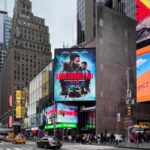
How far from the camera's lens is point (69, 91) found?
86.9 meters

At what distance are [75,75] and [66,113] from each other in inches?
348

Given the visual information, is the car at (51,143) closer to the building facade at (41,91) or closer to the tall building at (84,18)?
the building facade at (41,91)

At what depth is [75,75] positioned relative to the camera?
86.9m

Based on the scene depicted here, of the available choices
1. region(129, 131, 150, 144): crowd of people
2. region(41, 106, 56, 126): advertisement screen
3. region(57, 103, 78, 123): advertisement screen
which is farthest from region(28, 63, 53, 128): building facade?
region(129, 131, 150, 144): crowd of people

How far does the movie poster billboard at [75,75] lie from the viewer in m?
86.3

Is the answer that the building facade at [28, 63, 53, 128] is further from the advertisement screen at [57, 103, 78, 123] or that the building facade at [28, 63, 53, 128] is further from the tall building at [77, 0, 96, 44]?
the tall building at [77, 0, 96, 44]

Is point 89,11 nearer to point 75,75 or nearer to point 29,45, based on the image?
point 29,45

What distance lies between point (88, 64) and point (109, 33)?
840 cm

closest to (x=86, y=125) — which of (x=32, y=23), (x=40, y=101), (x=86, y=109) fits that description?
(x=86, y=109)

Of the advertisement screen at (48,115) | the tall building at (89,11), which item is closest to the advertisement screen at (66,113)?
the advertisement screen at (48,115)

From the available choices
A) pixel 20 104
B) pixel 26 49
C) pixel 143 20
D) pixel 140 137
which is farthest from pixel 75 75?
pixel 26 49

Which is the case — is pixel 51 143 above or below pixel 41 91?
below

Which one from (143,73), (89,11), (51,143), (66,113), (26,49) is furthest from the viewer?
(26,49)

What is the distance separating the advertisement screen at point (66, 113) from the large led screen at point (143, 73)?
2110 centimetres
